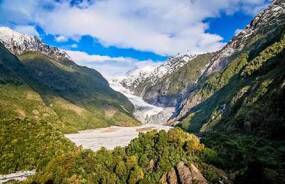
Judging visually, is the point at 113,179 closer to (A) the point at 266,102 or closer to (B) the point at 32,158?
(B) the point at 32,158

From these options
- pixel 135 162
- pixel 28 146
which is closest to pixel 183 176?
pixel 135 162

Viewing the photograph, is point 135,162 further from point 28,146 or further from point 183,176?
point 28,146

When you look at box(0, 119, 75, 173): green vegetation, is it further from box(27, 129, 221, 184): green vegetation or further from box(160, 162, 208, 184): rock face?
box(160, 162, 208, 184): rock face

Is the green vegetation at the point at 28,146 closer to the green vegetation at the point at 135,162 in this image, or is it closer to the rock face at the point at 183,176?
the green vegetation at the point at 135,162

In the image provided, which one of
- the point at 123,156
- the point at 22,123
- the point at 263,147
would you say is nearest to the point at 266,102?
the point at 263,147

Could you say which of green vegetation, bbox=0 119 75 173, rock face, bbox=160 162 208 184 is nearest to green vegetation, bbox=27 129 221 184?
rock face, bbox=160 162 208 184

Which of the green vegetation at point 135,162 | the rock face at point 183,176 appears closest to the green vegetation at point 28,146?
the green vegetation at point 135,162
